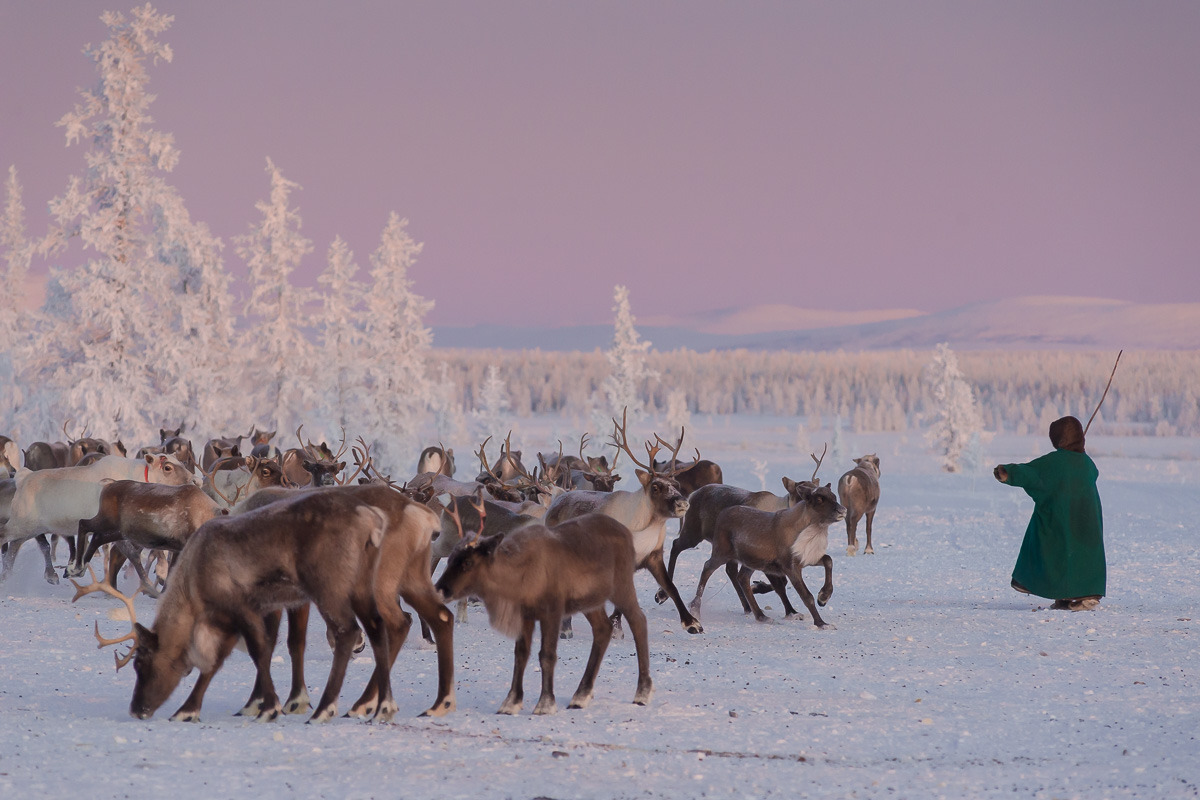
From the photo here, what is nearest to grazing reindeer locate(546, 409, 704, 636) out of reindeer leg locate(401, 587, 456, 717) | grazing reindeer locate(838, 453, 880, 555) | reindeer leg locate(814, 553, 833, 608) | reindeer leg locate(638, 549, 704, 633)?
reindeer leg locate(638, 549, 704, 633)

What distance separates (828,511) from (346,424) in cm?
3153

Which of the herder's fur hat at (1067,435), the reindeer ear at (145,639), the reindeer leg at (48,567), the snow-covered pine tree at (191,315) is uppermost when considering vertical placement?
the snow-covered pine tree at (191,315)

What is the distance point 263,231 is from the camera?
37.8 metres

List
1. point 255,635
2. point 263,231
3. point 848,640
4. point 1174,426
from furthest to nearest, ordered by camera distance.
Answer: point 1174,426 < point 263,231 < point 848,640 < point 255,635

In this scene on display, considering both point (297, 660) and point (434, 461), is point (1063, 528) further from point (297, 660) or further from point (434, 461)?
point (434, 461)

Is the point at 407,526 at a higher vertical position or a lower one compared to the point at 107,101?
lower

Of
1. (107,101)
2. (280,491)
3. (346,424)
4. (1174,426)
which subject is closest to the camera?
(280,491)

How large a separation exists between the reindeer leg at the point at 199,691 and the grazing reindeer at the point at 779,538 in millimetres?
5377

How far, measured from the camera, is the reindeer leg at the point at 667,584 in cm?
955

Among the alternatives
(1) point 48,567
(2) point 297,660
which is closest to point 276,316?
(1) point 48,567

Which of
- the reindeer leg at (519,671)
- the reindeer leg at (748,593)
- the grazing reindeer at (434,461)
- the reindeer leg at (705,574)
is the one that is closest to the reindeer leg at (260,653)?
the reindeer leg at (519,671)

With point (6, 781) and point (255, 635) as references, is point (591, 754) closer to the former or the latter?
point (255, 635)

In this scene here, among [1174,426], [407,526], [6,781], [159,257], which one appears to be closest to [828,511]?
[407,526]

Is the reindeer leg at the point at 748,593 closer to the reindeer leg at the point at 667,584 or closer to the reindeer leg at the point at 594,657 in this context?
the reindeer leg at the point at 667,584
